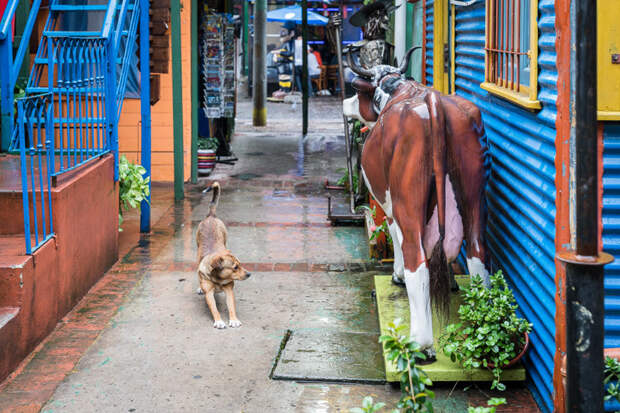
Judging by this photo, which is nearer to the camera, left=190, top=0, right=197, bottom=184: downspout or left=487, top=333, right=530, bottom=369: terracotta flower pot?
left=487, top=333, right=530, bottom=369: terracotta flower pot

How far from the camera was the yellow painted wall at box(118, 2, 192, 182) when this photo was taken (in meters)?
12.1

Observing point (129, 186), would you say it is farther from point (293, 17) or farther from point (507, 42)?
point (293, 17)

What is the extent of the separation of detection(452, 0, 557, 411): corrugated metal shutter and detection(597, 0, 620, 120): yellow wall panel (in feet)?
1.37

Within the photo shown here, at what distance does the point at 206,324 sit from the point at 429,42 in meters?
4.62

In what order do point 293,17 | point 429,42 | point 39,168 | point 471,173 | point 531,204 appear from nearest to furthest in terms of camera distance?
1. point 531,204
2. point 471,173
3. point 39,168
4. point 429,42
5. point 293,17

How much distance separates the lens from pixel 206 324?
6363 mm

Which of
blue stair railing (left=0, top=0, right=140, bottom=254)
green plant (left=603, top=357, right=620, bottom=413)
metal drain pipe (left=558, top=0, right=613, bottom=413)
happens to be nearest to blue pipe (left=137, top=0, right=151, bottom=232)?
blue stair railing (left=0, top=0, right=140, bottom=254)

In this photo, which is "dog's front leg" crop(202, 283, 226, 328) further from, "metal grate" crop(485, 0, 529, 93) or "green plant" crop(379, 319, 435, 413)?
"green plant" crop(379, 319, 435, 413)

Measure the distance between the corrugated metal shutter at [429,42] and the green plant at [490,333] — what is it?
482 cm

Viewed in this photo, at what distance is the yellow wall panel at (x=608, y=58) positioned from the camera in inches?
151

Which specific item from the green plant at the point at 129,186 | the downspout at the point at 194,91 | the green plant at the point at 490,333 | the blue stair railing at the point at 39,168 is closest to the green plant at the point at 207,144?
the downspout at the point at 194,91

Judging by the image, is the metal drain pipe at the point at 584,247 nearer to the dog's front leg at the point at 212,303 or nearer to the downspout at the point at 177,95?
the dog's front leg at the point at 212,303

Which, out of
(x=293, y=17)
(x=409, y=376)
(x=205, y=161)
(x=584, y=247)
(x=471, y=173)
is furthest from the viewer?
(x=293, y=17)

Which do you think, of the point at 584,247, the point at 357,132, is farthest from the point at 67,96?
the point at 584,247
